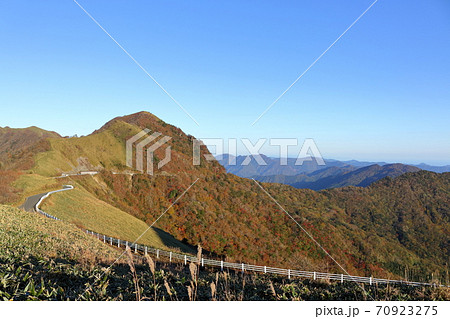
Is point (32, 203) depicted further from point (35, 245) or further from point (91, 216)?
point (35, 245)

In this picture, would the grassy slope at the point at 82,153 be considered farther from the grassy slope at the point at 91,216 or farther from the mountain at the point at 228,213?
the grassy slope at the point at 91,216

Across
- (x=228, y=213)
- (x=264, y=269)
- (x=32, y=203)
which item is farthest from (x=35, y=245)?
(x=228, y=213)

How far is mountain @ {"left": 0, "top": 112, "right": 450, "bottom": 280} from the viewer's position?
40.2 meters

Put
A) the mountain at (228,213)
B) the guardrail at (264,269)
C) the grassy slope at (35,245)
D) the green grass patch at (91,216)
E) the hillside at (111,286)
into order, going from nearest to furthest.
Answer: the hillside at (111,286)
the grassy slope at (35,245)
the guardrail at (264,269)
the green grass patch at (91,216)
the mountain at (228,213)

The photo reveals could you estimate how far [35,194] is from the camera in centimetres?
2498

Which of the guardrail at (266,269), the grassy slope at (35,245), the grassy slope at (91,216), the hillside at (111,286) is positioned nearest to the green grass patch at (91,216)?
the grassy slope at (91,216)

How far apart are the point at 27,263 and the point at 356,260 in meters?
63.9

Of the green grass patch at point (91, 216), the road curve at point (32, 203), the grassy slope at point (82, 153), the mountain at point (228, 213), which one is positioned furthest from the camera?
the mountain at point (228, 213)

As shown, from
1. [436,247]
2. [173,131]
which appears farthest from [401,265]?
[173,131]

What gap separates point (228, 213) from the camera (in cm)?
5553

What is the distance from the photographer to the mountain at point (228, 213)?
40156mm

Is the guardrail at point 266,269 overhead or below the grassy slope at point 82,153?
below

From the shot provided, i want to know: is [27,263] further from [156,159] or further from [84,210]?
[156,159]

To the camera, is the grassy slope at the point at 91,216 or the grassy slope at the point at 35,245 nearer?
the grassy slope at the point at 35,245
